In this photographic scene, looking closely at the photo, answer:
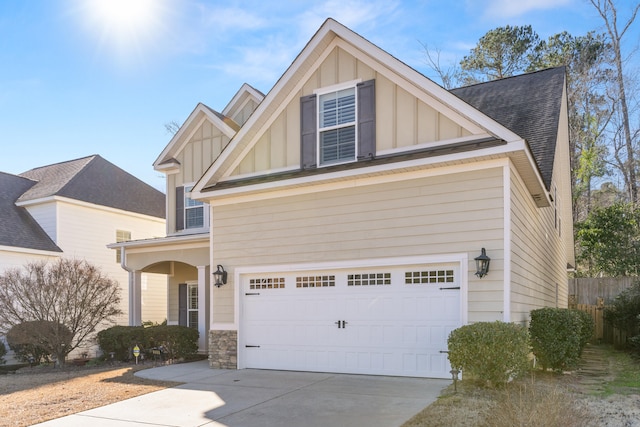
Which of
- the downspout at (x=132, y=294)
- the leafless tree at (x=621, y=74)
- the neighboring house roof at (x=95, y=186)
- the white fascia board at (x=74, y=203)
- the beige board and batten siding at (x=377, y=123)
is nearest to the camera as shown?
the beige board and batten siding at (x=377, y=123)

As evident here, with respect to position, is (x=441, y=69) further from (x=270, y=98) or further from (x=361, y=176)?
(x=361, y=176)

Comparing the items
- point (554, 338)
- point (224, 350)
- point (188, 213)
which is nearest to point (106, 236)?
point (188, 213)

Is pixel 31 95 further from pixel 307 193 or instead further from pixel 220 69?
Result: pixel 307 193

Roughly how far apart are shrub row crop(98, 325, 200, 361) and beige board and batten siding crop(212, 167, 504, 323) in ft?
7.41

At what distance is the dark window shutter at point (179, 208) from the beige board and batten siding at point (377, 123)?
193 inches

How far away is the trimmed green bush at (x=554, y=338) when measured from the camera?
9234mm

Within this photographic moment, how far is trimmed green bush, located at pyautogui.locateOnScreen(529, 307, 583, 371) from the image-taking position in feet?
30.3

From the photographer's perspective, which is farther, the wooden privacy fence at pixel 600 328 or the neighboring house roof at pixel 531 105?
the wooden privacy fence at pixel 600 328

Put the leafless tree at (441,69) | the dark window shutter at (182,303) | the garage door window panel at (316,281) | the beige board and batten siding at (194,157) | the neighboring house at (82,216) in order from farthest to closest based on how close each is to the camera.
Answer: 1. the leafless tree at (441,69)
2. the neighboring house at (82,216)
3. the dark window shutter at (182,303)
4. the beige board and batten siding at (194,157)
5. the garage door window panel at (316,281)

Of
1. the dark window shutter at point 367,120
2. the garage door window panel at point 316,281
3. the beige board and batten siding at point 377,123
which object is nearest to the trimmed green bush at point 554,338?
the beige board and batten siding at point 377,123

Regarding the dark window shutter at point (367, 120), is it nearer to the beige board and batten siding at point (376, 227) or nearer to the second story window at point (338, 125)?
the second story window at point (338, 125)

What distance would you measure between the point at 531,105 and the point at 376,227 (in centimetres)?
626

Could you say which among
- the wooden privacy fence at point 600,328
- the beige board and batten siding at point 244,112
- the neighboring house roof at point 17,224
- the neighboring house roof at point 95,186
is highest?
the beige board and batten siding at point 244,112

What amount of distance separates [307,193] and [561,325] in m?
5.29
